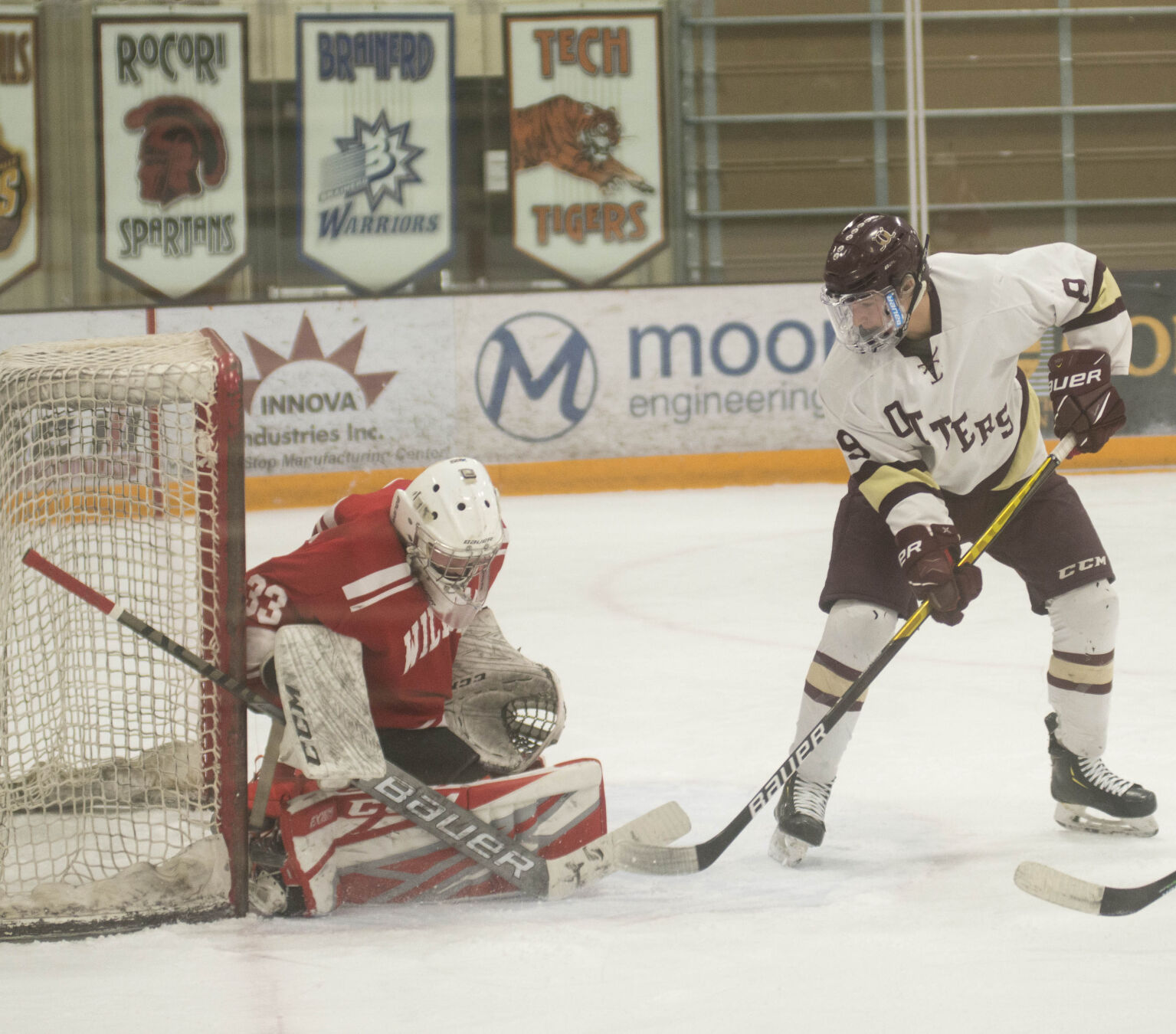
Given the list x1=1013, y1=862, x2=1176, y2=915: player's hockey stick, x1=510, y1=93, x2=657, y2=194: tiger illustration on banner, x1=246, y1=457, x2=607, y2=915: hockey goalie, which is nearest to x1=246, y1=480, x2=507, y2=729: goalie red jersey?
x1=246, y1=457, x2=607, y2=915: hockey goalie

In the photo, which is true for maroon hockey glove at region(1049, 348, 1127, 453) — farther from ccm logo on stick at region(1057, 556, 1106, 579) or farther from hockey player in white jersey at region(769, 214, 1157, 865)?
ccm logo on stick at region(1057, 556, 1106, 579)

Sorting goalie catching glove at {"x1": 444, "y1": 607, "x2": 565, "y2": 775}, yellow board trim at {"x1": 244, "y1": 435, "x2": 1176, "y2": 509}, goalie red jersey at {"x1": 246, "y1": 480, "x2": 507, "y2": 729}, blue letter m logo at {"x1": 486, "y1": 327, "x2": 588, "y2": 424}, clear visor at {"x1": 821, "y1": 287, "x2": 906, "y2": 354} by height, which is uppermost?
blue letter m logo at {"x1": 486, "y1": 327, "x2": 588, "y2": 424}

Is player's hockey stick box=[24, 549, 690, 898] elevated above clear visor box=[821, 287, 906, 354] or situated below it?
below

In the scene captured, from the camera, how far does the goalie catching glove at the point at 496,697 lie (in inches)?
87.7

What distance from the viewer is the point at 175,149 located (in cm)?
662

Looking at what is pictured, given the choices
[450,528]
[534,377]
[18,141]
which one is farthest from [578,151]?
[450,528]

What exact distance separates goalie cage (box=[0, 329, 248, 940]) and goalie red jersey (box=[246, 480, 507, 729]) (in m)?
0.04

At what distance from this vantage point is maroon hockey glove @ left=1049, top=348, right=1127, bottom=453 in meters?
2.23

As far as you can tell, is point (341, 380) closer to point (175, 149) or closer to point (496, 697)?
point (175, 149)

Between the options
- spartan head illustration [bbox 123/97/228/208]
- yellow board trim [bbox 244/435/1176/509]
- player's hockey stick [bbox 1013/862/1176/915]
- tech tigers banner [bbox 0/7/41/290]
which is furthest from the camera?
spartan head illustration [bbox 123/97/228/208]

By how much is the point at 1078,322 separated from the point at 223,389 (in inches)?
51.1

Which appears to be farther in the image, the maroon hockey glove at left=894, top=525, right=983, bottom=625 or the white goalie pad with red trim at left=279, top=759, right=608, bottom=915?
the maroon hockey glove at left=894, top=525, right=983, bottom=625

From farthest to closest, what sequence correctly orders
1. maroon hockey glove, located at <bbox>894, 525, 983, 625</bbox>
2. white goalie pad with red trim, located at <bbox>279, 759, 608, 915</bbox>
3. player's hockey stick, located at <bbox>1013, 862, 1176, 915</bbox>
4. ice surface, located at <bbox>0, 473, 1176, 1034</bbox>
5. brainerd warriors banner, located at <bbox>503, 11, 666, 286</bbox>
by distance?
brainerd warriors banner, located at <bbox>503, 11, 666, 286</bbox> → maroon hockey glove, located at <bbox>894, 525, 983, 625</bbox> → white goalie pad with red trim, located at <bbox>279, 759, 608, 915</bbox> → player's hockey stick, located at <bbox>1013, 862, 1176, 915</bbox> → ice surface, located at <bbox>0, 473, 1176, 1034</bbox>

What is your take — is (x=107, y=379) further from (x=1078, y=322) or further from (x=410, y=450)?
(x=410, y=450)
